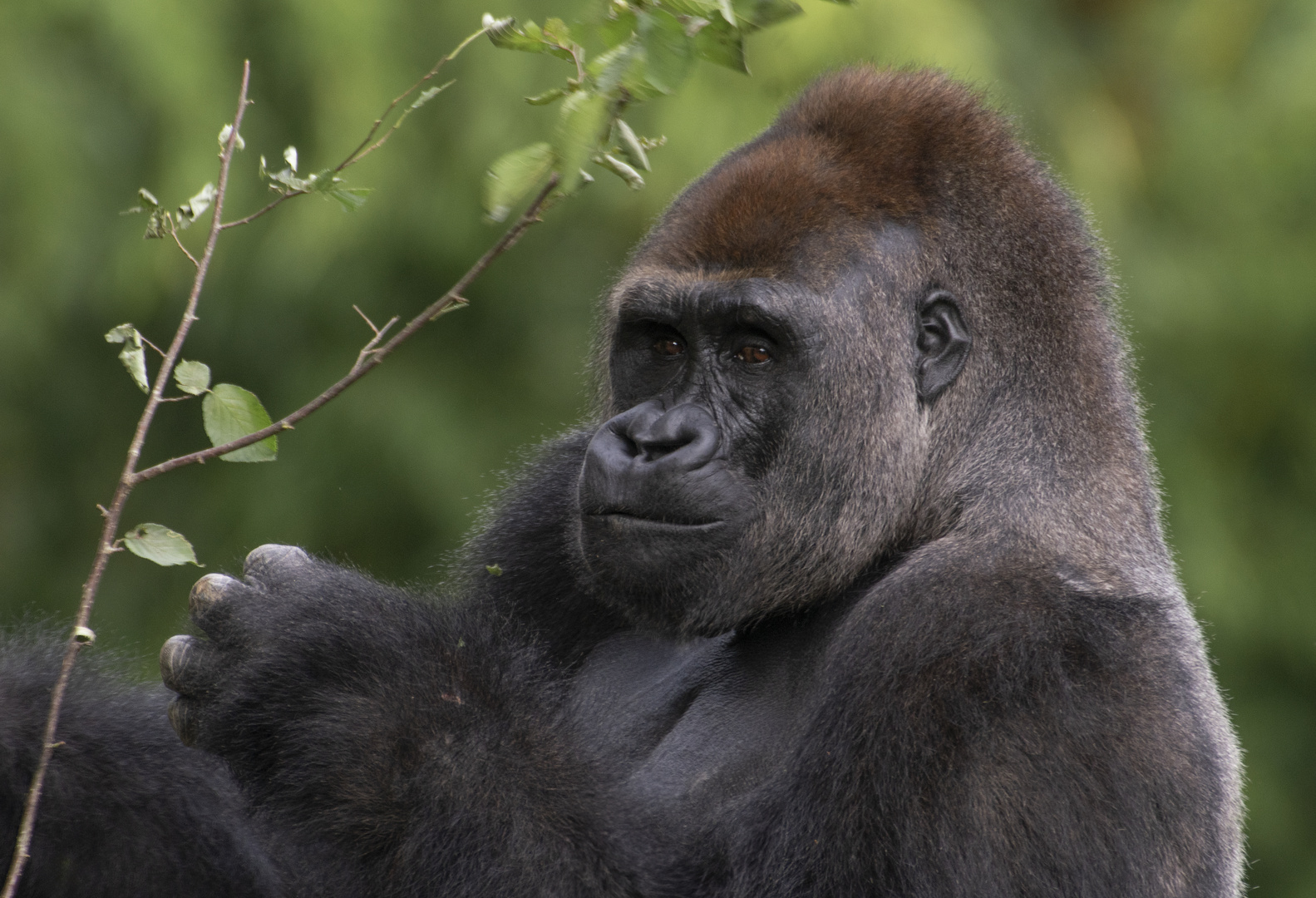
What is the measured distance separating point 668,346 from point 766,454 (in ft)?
1.18

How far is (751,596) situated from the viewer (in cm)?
289

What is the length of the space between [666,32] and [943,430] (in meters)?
1.07

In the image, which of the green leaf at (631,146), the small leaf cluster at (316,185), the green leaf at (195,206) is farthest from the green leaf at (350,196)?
the green leaf at (631,146)

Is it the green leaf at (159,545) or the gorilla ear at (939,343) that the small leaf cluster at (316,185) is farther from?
the gorilla ear at (939,343)

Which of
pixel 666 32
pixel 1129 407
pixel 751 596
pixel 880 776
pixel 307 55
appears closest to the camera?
pixel 666 32

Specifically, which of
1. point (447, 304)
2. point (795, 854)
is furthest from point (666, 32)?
point (795, 854)

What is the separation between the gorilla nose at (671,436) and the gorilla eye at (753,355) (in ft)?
0.48

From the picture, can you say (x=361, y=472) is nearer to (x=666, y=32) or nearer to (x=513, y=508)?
(x=513, y=508)

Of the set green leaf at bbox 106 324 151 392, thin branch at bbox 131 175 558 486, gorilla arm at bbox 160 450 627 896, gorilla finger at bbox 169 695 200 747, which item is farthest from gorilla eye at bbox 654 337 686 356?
gorilla finger at bbox 169 695 200 747

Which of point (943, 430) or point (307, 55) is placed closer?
point (943, 430)

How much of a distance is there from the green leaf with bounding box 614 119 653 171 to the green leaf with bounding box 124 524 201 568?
1.07 metres

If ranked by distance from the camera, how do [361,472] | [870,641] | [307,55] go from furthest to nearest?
[361,472]
[307,55]
[870,641]

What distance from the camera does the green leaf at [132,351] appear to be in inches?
100

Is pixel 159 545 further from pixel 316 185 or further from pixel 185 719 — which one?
pixel 316 185
